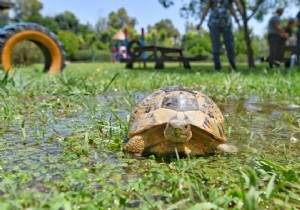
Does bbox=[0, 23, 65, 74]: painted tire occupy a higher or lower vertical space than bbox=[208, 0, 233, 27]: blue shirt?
lower

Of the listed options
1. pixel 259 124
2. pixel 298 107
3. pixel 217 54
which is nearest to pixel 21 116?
pixel 259 124

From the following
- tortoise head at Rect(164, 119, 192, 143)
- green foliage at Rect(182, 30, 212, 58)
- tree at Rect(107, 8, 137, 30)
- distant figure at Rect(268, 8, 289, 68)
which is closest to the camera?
tortoise head at Rect(164, 119, 192, 143)

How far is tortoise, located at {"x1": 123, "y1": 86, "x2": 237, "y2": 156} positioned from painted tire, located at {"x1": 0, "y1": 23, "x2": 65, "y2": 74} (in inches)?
264

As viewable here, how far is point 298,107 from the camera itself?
4.03 meters

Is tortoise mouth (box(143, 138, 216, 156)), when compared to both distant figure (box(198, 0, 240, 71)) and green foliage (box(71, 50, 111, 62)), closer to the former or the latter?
distant figure (box(198, 0, 240, 71))

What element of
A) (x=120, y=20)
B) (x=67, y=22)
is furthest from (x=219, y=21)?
(x=120, y=20)

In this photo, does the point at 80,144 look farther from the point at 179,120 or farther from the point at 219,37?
the point at 219,37

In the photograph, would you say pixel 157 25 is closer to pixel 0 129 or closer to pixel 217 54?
pixel 217 54

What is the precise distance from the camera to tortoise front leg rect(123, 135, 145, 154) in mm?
2062

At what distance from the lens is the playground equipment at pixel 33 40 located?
8.63 metres

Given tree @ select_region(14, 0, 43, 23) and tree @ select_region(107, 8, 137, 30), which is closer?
tree @ select_region(14, 0, 43, 23)

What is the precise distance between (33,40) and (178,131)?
8.17 m

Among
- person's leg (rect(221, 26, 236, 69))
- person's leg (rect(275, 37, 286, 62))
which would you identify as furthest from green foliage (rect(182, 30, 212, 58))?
person's leg (rect(221, 26, 236, 69))

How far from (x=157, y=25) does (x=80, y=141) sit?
3289 inches
